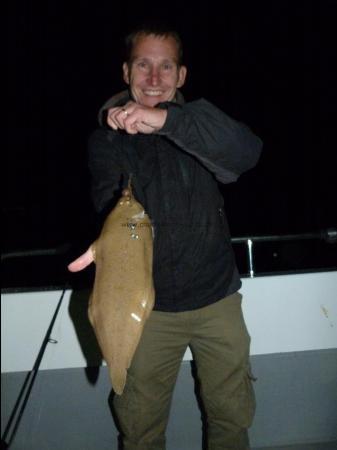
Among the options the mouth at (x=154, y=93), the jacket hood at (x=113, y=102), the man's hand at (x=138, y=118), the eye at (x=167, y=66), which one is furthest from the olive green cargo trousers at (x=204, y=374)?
the eye at (x=167, y=66)

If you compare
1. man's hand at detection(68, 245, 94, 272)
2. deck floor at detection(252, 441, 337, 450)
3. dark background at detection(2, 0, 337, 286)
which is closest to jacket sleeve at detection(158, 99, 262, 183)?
man's hand at detection(68, 245, 94, 272)

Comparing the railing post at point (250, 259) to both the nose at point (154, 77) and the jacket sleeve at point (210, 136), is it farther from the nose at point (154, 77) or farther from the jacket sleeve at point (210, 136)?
the nose at point (154, 77)

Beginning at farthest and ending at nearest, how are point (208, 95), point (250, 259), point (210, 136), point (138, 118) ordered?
point (208, 95) → point (250, 259) → point (210, 136) → point (138, 118)

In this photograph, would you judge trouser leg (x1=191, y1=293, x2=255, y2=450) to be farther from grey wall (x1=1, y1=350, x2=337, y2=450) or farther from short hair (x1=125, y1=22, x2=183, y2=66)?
short hair (x1=125, y1=22, x2=183, y2=66)

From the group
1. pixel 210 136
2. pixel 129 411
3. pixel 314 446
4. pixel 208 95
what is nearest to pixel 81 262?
pixel 210 136

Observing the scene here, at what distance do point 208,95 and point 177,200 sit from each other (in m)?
29.9

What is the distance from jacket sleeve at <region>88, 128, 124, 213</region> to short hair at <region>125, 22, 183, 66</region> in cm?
52

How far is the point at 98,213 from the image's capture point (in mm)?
1747

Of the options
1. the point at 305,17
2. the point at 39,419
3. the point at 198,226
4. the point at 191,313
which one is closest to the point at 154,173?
the point at 198,226

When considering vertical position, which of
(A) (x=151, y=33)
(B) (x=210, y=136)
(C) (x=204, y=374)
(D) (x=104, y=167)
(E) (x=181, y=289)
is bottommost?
(C) (x=204, y=374)

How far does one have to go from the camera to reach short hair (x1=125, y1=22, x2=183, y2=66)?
1.94 meters

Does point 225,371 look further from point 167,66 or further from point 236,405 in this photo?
point 167,66

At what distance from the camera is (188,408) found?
2.19m

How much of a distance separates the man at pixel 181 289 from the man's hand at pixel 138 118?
33 centimetres
